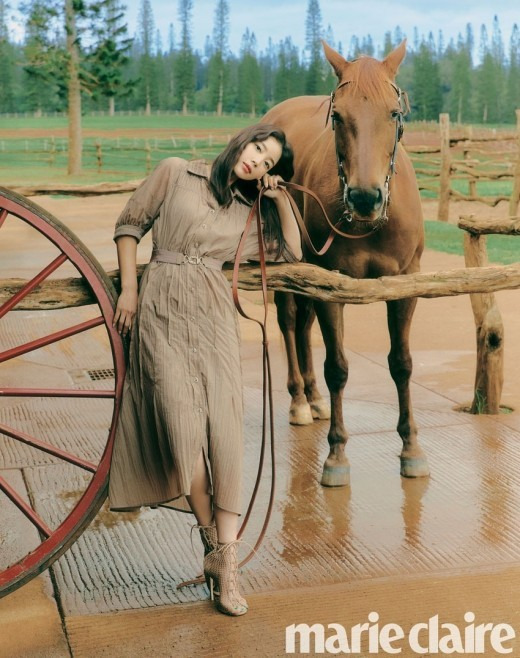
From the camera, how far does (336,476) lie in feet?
14.1

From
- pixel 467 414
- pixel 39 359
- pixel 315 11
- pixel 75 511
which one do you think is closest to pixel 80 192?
pixel 39 359

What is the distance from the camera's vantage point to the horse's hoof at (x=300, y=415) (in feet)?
17.2

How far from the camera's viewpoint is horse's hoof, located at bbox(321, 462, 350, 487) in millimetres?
4312

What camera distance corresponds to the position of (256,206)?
321cm

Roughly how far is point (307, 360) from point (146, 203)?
250cm

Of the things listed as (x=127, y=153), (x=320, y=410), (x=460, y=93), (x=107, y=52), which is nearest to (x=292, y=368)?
(x=320, y=410)

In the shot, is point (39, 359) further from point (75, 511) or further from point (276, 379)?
point (75, 511)

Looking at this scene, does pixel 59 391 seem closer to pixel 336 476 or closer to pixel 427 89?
pixel 336 476

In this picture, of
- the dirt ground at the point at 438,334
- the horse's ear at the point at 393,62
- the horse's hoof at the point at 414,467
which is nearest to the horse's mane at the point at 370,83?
the horse's ear at the point at 393,62

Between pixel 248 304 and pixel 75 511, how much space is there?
5.90 metres

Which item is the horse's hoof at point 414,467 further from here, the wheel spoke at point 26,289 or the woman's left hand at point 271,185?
the wheel spoke at point 26,289

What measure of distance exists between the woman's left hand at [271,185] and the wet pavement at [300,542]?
1.36m

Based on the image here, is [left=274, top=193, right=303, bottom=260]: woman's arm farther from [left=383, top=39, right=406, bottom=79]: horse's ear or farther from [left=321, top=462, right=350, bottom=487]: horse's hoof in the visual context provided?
[left=321, top=462, right=350, bottom=487]: horse's hoof

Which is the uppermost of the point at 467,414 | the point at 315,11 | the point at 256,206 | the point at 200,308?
the point at 315,11
